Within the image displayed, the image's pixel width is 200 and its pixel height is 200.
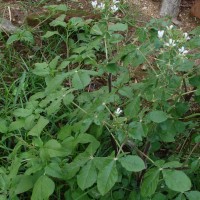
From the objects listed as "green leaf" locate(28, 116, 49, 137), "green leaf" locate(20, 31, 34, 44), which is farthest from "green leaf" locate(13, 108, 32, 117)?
"green leaf" locate(20, 31, 34, 44)

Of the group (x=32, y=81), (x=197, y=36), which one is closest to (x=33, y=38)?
(x=32, y=81)

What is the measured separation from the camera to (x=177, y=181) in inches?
66.9

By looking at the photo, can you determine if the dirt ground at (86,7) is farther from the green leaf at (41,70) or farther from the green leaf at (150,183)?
the green leaf at (150,183)

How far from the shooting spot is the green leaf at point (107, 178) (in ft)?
5.65

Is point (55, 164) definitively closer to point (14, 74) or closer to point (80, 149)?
point (80, 149)

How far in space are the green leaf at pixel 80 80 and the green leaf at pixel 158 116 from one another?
0.32m

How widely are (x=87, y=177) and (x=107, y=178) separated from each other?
13cm

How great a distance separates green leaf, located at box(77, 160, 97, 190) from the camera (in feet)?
5.98

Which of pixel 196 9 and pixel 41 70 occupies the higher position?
pixel 196 9

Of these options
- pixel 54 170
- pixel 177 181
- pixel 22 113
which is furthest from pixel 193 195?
pixel 22 113

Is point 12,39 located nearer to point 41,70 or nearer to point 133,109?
point 41,70

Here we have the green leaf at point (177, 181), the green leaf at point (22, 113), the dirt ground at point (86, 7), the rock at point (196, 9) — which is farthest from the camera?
the rock at point (196, 9)

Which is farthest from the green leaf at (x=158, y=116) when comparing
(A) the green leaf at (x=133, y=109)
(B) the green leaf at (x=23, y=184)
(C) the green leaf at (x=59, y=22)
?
(C) the green leaf at (x=59, y=22)

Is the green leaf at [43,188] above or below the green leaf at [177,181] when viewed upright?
below
